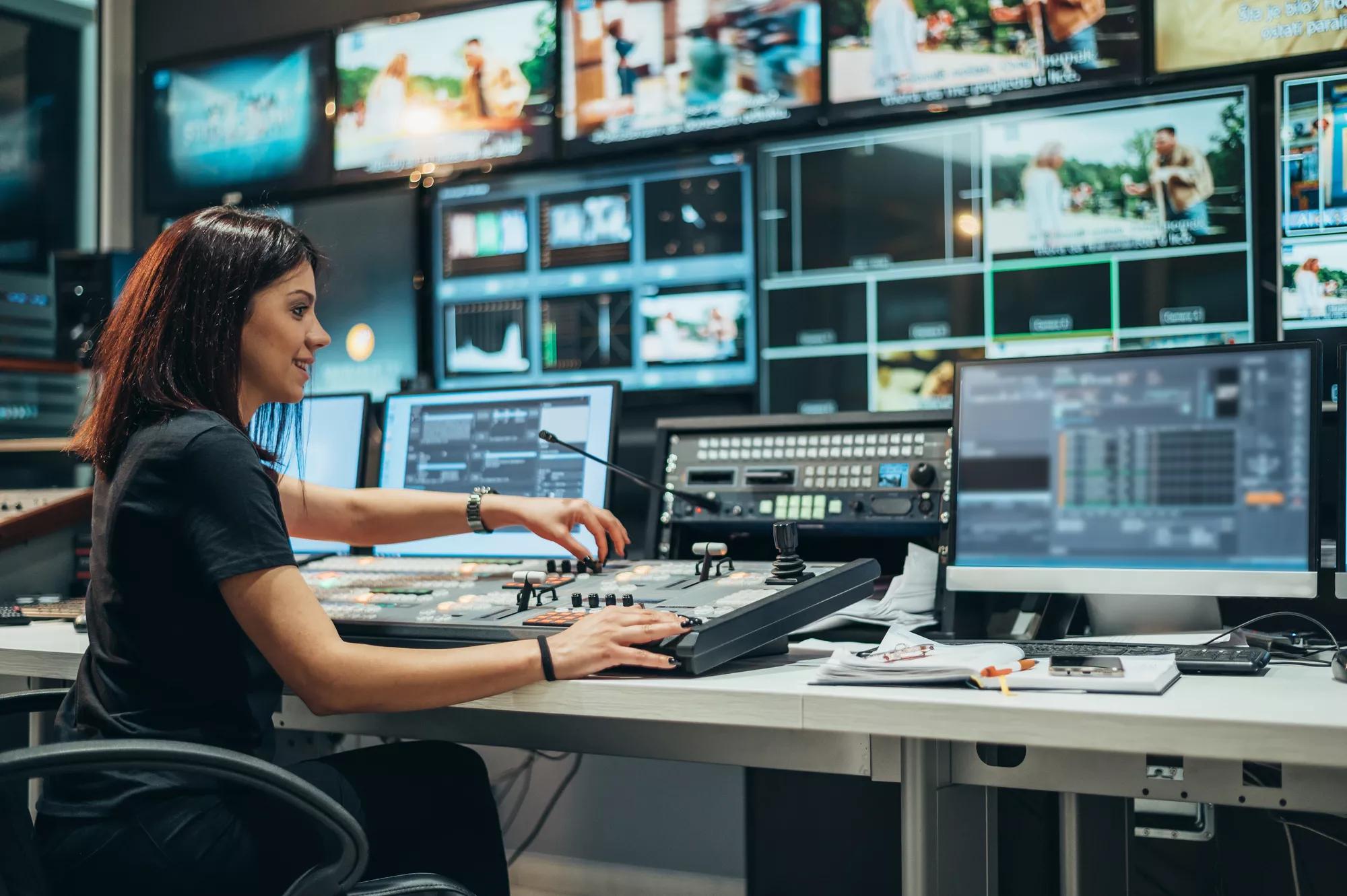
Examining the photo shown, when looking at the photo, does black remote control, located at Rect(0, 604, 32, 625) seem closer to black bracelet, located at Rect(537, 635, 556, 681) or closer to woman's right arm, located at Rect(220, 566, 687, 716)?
woman's right arm, located at Rect(220, 566, 687, 716)

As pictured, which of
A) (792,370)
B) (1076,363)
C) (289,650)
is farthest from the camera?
(792,370)

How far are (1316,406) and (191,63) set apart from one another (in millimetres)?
3040

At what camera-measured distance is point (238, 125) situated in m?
3.23

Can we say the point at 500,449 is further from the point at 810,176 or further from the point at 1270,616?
the point at 1270,616

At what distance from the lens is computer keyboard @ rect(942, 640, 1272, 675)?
1315mm

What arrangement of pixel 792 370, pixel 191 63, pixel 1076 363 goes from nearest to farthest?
pixel 1076 363, pixel 792 370, pixel 191 63

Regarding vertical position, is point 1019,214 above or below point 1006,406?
above

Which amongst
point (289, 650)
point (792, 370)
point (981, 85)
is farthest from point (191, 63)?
point (289, 650)

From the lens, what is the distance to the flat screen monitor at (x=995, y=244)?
227 cm

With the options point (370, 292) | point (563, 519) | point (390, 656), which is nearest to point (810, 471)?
point (563, 519)

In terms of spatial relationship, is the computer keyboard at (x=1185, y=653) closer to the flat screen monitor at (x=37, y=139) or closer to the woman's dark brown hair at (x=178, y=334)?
the woman's dark brown hair at (x=178, y=334)

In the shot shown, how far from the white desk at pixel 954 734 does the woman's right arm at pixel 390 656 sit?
0.12ft

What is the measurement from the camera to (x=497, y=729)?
156 centimetres

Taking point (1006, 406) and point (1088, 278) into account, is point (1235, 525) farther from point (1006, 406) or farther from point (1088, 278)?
point (1088, 278)
